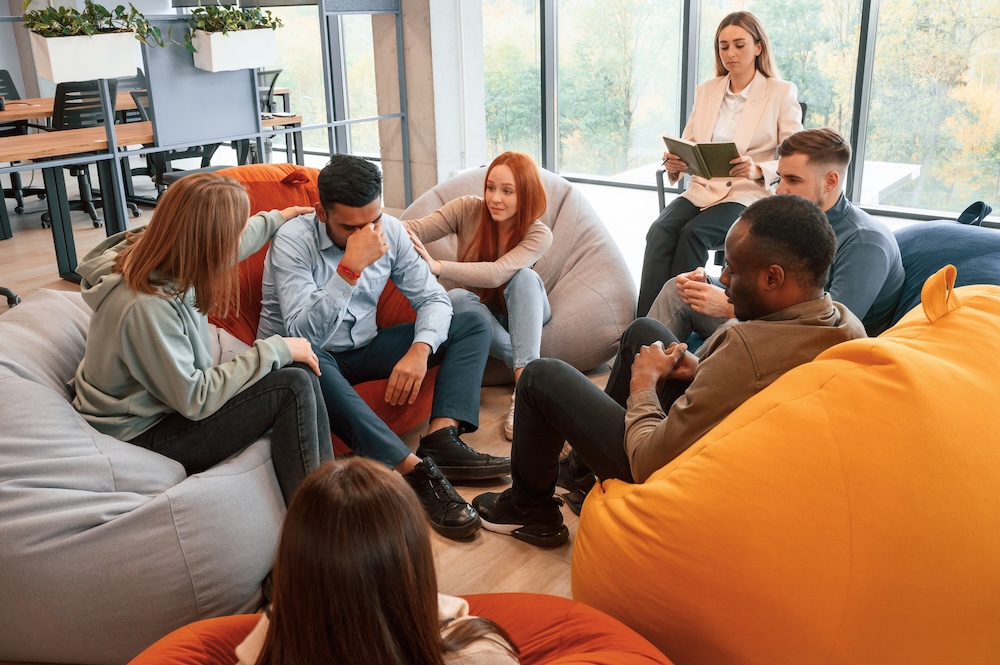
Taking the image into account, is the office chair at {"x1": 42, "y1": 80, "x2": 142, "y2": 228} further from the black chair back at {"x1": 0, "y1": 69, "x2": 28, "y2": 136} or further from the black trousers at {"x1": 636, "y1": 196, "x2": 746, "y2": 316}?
the black trousers at {"x1": 636, "y1": 196, "x2": 746, "y2": 316}

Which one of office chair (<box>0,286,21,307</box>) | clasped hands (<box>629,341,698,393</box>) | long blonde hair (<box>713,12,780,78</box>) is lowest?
office chair (<box>0,286,21,307</box>)

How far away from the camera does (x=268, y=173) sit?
3219 mm

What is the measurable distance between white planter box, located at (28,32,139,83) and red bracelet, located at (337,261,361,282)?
2232 millimetres

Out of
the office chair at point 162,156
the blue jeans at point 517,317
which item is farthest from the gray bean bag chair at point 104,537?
the office chair at point 162,156

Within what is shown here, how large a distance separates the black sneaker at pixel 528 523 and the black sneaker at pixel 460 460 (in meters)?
0.21

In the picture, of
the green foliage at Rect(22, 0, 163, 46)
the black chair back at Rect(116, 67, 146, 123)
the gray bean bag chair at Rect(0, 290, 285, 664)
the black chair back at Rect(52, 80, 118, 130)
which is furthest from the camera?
the black chair back at Rect(116, 67, 146, 123)

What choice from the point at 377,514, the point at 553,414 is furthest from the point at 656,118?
the point at 377,514

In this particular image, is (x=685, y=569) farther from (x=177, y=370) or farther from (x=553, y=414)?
(x=177, y=370)

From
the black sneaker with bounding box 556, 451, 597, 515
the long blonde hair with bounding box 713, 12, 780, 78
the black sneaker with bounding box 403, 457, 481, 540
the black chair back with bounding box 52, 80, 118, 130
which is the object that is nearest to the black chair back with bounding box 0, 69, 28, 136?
the black chair back with bounding box 52, 80, 118, 130

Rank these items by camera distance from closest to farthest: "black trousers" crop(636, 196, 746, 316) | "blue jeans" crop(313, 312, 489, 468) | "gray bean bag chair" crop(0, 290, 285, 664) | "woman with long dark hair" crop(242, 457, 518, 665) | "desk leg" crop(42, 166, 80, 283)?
"woman with long dark hair" crop(242, 457, 518, 665)
"gray bean bag chair" crop(0, 290, 285, 664)
"blue jeans" crop(313, 312, 489, 468)
"black trousers" crop(636, 196, 746, 316)
"desk leg" crop(42, 166, 80, 283)

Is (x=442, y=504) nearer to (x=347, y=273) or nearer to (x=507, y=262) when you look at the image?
(x=347, y=273)

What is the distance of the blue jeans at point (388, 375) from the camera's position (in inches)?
96.3

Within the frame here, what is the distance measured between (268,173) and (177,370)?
142 centimetres

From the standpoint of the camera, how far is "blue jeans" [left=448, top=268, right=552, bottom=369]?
118 inches
